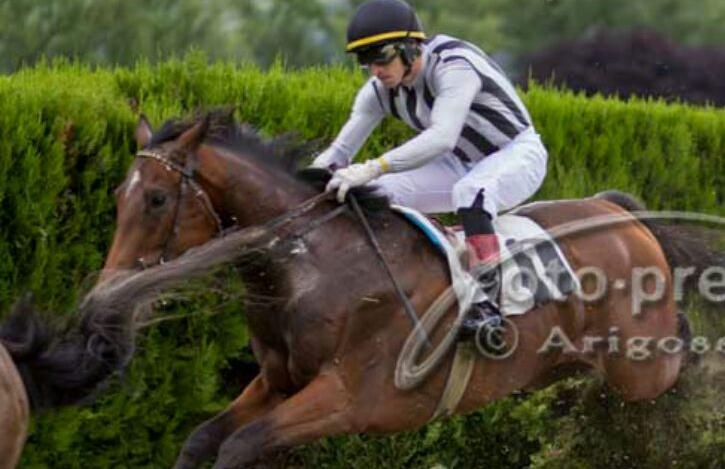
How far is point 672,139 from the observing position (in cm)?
1052

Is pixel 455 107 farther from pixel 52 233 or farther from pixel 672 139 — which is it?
pixel 672 139

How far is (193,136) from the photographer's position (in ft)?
20.3

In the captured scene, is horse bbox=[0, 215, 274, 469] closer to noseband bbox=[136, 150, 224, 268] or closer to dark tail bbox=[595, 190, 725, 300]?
noseband bbox=[136, 150, 224, 268]

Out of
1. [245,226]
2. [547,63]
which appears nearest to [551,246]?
[245,226]

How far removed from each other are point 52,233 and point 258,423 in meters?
1.69

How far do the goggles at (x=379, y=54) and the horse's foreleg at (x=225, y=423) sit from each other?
131cm

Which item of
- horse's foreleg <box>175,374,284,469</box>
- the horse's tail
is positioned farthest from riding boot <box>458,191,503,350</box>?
the horse's tail

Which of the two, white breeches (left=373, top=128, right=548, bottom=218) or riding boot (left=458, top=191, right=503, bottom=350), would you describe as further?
white breeches (left=373, top=128, right=548, bottom=218)

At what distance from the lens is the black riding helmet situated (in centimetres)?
632

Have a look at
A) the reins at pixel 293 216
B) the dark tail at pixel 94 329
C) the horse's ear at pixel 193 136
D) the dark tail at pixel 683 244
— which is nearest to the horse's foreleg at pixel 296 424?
the reins at pixel 293 216

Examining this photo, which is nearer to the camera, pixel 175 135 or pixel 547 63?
pixel 175 135

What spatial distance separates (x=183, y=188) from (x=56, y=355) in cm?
125

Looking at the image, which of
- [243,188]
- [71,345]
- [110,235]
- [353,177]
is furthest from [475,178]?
[71,345]

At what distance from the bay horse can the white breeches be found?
329 mm
